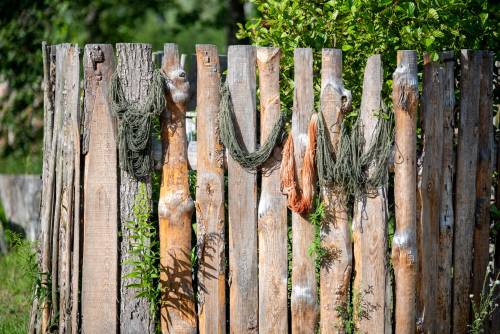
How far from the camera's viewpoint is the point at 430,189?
4.57m

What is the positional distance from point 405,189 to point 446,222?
1.47ft

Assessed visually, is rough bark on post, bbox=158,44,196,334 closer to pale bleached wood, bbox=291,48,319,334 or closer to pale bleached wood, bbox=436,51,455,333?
pale bleached wood, bbox=291,48,319,334

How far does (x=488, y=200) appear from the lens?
4.85 m

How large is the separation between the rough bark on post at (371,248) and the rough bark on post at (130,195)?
1.20 m

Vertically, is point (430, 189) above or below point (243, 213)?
above

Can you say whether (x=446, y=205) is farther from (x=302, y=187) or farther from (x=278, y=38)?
(x=278, y=38)

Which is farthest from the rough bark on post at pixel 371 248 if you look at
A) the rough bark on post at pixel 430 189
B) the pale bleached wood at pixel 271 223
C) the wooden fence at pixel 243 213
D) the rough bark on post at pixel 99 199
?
the rough bark on post at pixel 99 199

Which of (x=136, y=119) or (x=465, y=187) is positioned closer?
(x=136, y=119)

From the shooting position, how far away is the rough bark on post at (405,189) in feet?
14.3

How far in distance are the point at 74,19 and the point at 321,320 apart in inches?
313

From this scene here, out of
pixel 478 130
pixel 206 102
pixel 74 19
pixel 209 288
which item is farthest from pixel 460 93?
pixel 74 19

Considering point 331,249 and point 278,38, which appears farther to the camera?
point 278,38

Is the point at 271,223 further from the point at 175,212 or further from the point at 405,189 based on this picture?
the point at 405,189

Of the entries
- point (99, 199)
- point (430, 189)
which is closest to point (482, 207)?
point (430, 189)
